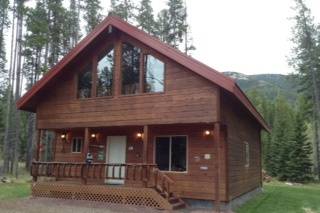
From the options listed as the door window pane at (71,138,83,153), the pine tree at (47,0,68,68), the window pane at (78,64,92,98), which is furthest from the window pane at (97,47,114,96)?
the pine tree at (47,0,68,68)

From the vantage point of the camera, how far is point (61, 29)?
25.9 metres

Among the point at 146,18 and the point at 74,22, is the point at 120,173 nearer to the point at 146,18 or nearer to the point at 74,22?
the point at 74,22

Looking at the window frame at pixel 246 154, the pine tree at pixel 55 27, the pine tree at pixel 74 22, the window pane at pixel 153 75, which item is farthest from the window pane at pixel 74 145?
the pine tree at pixel 74 22

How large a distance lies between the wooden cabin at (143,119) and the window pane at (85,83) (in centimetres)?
4

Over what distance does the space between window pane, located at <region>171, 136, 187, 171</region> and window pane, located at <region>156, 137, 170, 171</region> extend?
0.59 ft

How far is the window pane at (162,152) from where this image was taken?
11.8 meters

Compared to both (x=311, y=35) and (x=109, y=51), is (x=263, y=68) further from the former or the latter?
(x=109, y=51)

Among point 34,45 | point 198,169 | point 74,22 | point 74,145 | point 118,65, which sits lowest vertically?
Result: point 198,169

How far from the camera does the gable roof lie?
31.9ft

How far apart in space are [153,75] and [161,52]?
0.89 m

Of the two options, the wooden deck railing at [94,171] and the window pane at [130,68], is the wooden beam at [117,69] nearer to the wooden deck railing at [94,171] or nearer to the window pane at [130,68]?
the window pane at [130,68]

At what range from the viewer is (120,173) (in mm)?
11039

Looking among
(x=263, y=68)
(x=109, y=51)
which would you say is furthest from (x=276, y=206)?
(x=263, y=68)

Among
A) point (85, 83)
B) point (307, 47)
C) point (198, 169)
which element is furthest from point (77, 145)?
point (307, 47)
